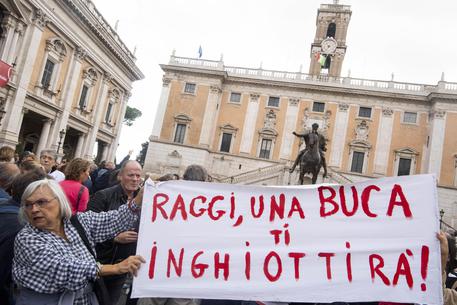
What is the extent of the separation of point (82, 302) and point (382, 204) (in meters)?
2.41

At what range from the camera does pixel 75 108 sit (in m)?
26.4

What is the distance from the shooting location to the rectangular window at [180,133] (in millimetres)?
35469

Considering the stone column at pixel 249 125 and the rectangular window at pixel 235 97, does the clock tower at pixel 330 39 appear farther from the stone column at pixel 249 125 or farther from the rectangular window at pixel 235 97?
the rectangular window at pixel 235 97

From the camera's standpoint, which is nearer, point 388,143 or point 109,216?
point 109,216

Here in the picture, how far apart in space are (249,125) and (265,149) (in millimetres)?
2755

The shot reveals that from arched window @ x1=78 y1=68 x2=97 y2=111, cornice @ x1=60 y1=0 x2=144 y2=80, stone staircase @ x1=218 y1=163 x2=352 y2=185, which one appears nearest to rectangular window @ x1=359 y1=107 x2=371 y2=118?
stone staircase @ x1=218 y1=163 x2=352 y2=185

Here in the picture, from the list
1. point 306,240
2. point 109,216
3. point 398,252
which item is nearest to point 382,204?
point 398,252

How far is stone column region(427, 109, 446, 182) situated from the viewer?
100 feet

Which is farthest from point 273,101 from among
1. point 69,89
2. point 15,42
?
point 15,42

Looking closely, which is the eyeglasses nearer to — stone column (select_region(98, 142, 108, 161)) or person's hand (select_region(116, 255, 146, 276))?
person's hand (select_region(116, 255, 146, 276))

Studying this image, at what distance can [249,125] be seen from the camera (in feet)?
115

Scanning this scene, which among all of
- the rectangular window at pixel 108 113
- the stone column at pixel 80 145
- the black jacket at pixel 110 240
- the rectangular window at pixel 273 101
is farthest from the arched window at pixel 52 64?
the black jacket at pixel 110 240

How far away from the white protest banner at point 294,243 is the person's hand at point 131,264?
0.61 feet

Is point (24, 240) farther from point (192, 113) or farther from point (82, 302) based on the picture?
point (192, 113)
